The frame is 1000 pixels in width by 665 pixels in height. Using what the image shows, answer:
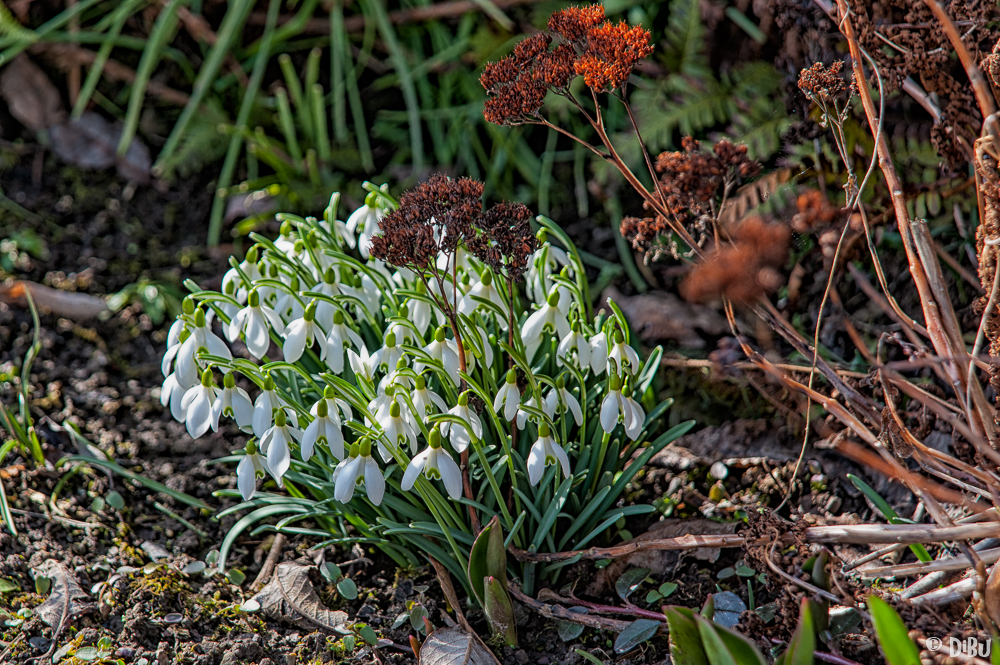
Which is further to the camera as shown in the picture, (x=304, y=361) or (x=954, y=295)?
(x=954, y=295)

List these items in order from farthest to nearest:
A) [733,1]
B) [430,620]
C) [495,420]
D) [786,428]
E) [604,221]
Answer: [604,221] → [733,1] → [786,428] → [430,620] → [495,420]

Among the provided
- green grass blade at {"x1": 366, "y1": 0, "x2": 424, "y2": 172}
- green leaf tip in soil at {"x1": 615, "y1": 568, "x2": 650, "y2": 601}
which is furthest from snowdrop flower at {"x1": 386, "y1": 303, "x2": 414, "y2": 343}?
green grass blade at {"x1": 366, "y1": 0, "x2": 424, "y2": 172}

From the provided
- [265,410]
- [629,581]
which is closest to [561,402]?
[629,581]

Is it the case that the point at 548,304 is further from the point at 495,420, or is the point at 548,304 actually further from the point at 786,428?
the point at 786,428

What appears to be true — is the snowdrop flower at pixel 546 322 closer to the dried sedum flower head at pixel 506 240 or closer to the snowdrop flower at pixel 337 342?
the dried sedum flower head at pixel 506 240

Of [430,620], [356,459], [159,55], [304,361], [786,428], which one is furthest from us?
[159,55]

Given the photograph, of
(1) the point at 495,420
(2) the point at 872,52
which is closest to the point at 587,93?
(2) the point at 872,52
